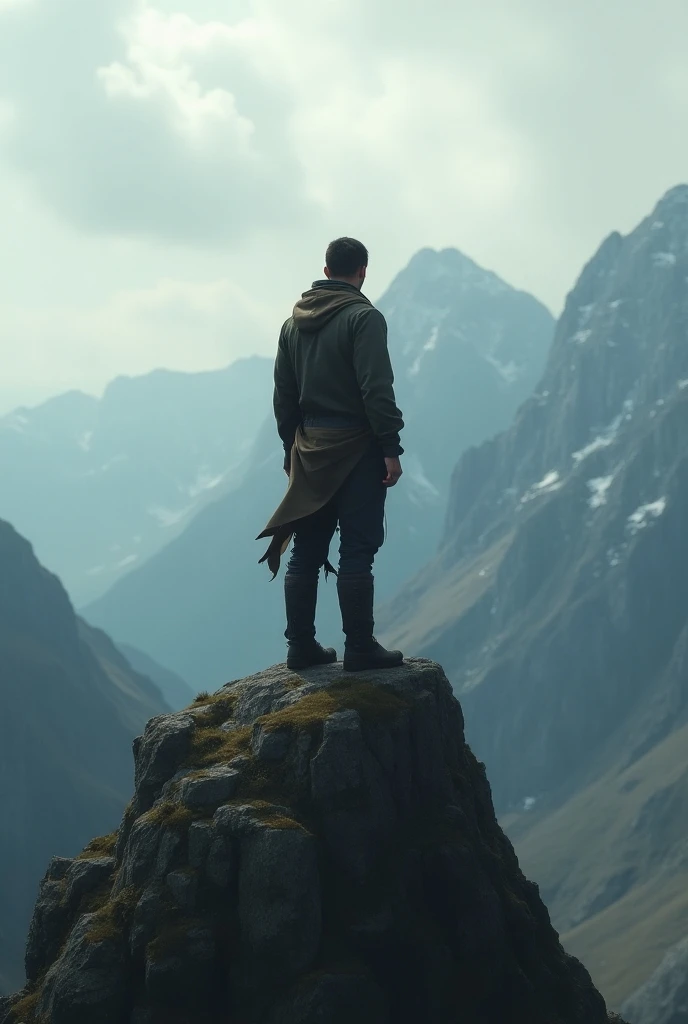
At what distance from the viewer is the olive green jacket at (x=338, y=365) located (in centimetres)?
1582

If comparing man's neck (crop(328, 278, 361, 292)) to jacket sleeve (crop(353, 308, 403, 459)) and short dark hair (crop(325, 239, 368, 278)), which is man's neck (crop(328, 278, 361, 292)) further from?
jacket sleeve (crop(353, 308, 403, 459))

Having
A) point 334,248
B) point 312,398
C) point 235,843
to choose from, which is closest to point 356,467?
point 312,398

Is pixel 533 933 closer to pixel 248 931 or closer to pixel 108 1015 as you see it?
pixel 248 931

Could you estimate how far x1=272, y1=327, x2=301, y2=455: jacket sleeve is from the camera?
56.4 feet

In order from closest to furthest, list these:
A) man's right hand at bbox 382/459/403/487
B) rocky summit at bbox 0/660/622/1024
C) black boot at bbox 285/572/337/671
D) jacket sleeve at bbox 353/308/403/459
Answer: rocky summit at bbox 0/660/622/1024
jacket sleeve at bbox 353/308/403/459
man's right hand at bbox 382/459/403/487
black boot at bbox 285/572/337/671

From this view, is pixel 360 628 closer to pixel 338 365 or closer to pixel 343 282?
pixel 338 365

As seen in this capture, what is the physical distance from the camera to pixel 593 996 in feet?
56.2

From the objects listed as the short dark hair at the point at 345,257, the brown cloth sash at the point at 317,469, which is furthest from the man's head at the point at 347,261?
the brown cloth sash at the point at 317,469

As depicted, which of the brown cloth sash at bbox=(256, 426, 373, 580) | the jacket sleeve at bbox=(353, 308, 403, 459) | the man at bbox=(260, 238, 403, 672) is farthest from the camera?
the brown cloth sash at bbox=(256, 426, 373, 580)

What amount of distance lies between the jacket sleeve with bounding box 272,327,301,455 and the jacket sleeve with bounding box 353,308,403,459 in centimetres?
152

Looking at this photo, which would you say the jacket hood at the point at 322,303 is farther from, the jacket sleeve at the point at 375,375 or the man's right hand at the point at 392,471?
the man's right hand at the point at 392,471

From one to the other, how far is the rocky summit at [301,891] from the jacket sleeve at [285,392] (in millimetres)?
3711

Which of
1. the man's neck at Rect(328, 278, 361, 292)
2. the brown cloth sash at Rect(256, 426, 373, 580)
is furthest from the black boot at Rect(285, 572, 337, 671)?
the man's neck at Rect(328, 278, 361, 292)

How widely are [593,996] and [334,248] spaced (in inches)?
445
